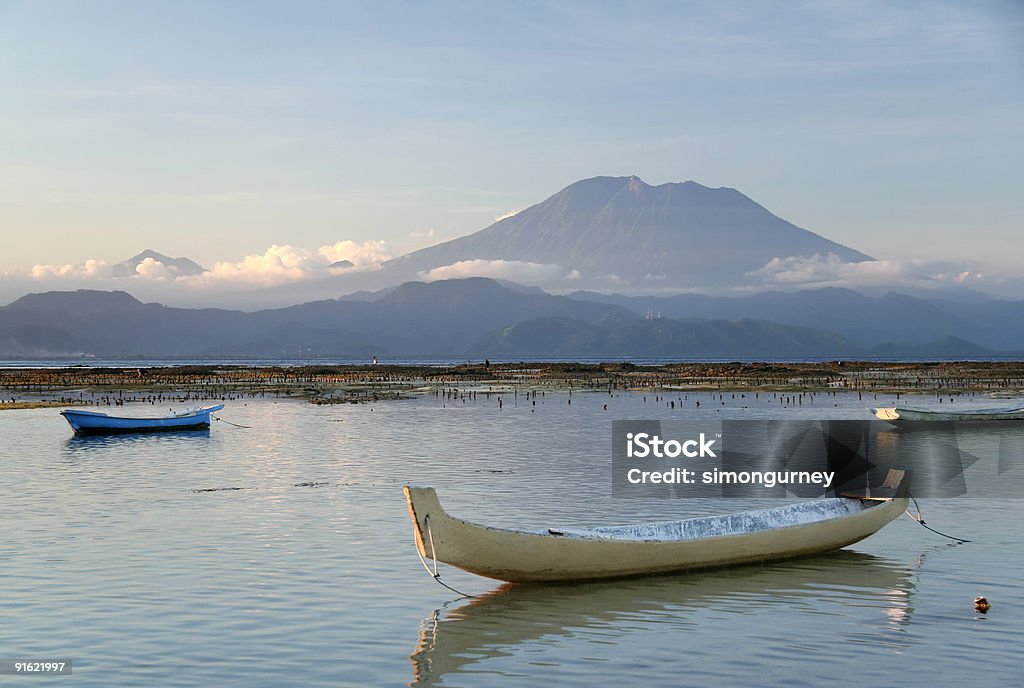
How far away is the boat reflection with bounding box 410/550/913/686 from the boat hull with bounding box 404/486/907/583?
37 centimetres

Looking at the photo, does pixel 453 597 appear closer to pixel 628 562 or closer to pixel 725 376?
pixel 628 562

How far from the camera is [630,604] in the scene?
19844 millimetres

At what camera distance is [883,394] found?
10025 cm

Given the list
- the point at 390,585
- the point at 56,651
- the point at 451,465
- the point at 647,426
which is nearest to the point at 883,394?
the point at 647,426

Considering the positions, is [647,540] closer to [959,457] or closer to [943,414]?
[959,457]

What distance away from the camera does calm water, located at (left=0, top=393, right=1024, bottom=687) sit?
16.0 metres

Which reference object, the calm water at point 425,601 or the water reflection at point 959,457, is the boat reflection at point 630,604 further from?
the water reflection at point 959,457

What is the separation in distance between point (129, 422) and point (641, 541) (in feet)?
148

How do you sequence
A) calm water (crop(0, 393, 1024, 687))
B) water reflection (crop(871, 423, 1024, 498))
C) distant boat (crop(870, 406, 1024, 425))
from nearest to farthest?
calm water (crop(0, 393, 1024, 687)) → water reflection (crop(871, 423, 1024, 498)) → distant boat (crop(870, 406, 1024, 425))

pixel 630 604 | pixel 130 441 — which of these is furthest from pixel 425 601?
pixel 130 441

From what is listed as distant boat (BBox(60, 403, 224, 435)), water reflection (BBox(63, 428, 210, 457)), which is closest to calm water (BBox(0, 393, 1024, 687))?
water reflection (BBox(63, 428, 210, 457))

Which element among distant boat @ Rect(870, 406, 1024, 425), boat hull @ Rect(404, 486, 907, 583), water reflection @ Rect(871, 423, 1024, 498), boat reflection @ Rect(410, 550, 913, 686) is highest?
distant boat @ Rect(870, 406, 1024, 425)

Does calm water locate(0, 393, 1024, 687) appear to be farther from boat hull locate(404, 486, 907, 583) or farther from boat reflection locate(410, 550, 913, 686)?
boat hull locate(404, 486, 907, 583)

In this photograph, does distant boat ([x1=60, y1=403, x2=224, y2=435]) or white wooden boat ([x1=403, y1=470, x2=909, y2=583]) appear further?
distant boat ([x1=60, y1=403, x2=224, y2=435])
